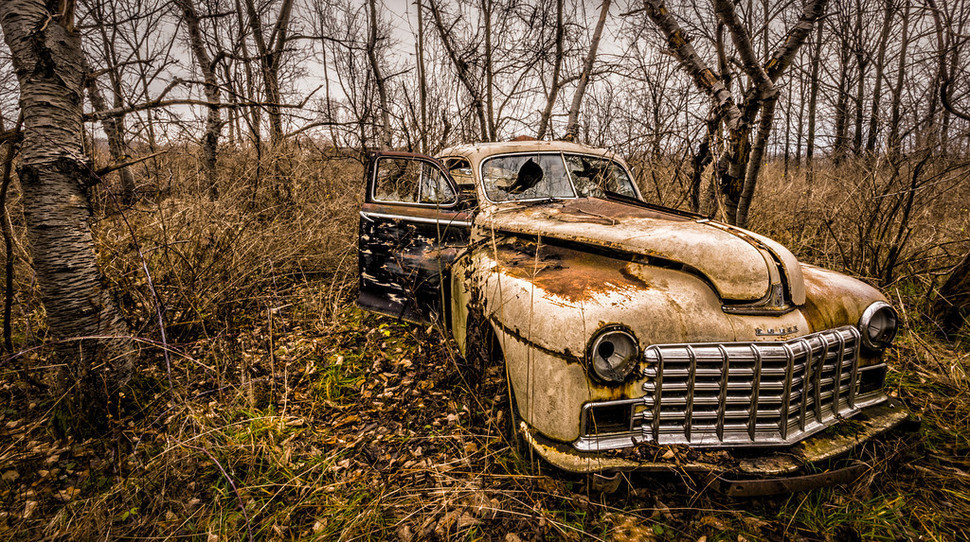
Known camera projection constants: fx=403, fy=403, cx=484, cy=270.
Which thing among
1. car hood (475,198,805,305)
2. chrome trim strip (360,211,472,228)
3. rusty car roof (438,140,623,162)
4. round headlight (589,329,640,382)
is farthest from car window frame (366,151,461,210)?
round headlight (589,329,640,382)

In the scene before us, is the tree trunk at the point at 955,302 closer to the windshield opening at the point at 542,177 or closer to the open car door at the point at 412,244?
the windshield opening at the point at 542,177

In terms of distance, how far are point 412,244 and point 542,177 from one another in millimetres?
1264

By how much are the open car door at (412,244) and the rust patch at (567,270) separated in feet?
2.01

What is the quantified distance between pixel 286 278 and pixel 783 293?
4847 millimetres

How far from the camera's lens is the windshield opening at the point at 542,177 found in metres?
3.27

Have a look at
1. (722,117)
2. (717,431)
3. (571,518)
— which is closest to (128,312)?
(571,518)

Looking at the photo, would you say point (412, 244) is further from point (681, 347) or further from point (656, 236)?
point (681, 347)

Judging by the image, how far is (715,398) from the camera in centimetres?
175

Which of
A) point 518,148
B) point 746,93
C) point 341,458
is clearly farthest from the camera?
point 746,93

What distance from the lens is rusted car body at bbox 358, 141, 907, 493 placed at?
1702 mm

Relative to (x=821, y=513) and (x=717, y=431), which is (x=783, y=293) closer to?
(x=717, y=431)

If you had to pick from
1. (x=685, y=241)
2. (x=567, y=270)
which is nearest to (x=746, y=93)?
(x=685, y=241)

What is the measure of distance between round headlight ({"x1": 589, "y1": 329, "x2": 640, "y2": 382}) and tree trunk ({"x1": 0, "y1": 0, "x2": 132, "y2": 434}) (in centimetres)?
261

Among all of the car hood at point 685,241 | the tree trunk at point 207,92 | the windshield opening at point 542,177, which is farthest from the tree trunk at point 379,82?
the car hood at point 685,241
